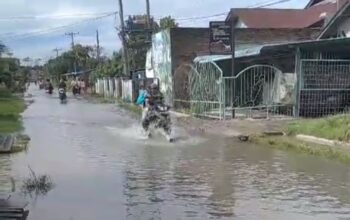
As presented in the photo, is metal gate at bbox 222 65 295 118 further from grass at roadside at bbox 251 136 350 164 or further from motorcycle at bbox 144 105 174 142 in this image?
grass at roadside at bbox 251 136 350 164

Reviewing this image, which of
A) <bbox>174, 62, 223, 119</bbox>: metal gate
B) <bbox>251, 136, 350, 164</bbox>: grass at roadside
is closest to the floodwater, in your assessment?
<bbox>251, 136, 350, 164</bbox>: grass at roadside

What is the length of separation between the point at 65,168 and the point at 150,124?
20.8ft

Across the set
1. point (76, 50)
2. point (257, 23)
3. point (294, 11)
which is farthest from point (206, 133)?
point (76, 50)

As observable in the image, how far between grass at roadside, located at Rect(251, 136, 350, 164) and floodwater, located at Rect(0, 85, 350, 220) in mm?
371

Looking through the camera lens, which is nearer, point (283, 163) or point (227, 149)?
point (283, 163)

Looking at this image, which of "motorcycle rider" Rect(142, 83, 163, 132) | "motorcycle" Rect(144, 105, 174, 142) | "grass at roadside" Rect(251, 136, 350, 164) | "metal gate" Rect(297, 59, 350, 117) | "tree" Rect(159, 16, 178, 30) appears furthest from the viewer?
"tree" Rect(159, 16, 178, 30)

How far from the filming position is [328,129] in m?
17.0

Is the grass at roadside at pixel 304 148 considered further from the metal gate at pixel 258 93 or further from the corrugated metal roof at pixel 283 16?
the corrugated metal roof at pixel 283 16

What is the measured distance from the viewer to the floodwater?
357 inches

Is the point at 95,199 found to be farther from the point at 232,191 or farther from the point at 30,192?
the point at 232,191

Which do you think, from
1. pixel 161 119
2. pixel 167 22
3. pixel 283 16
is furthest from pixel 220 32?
pixel 167 22

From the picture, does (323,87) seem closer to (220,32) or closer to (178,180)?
(220,32)

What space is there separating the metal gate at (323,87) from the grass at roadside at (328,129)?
531 centimetres

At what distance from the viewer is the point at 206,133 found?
21.3 metres
